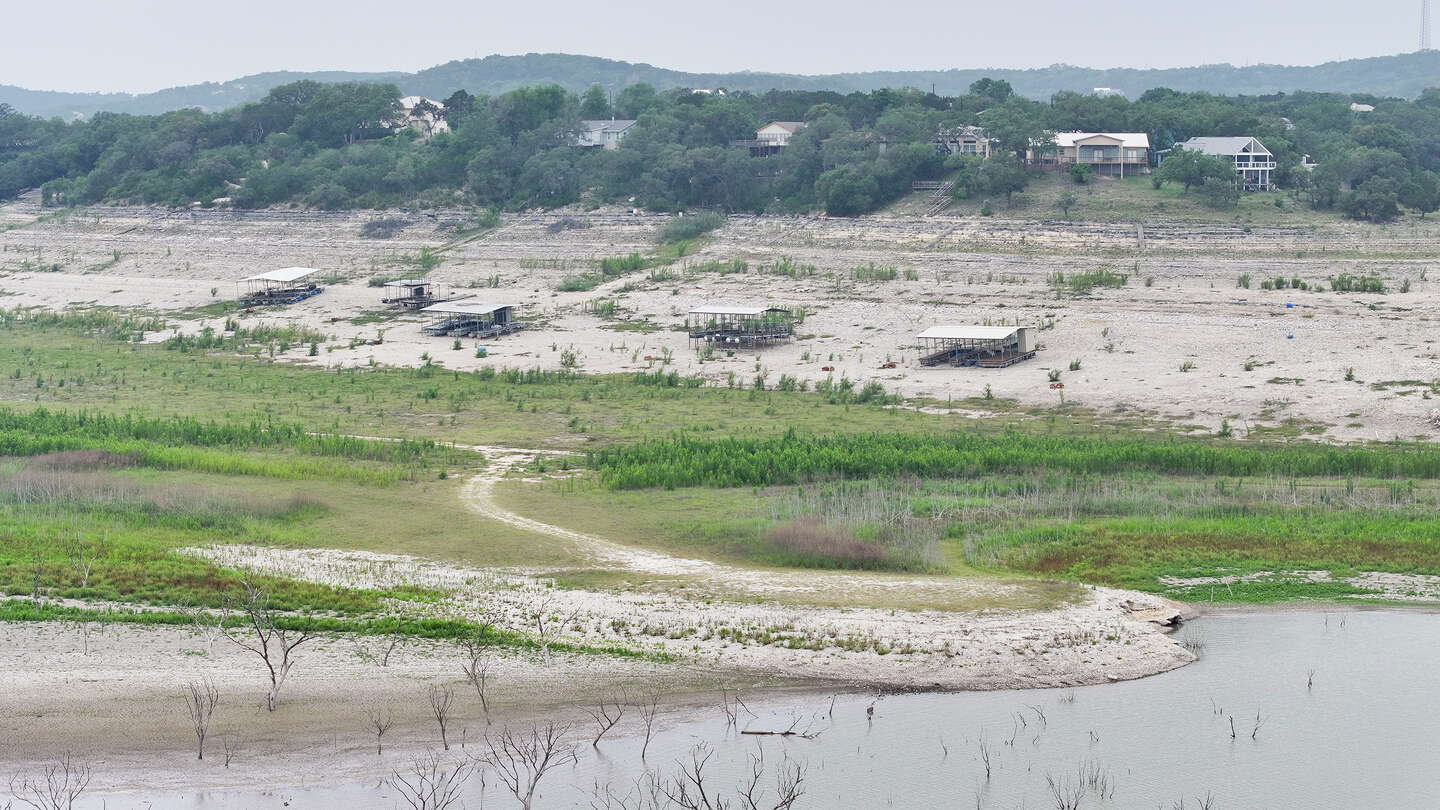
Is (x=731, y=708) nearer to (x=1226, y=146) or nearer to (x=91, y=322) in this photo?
(x=91, y=322)

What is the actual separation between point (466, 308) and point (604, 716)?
1568 inches

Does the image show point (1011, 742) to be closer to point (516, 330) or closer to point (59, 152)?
point (516, 330)

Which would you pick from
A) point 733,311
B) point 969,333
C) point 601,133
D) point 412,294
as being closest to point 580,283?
point 412,294

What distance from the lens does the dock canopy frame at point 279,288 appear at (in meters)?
68.2

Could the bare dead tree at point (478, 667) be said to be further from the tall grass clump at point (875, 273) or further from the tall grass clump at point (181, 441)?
the tall grass clump at point (875, 273)

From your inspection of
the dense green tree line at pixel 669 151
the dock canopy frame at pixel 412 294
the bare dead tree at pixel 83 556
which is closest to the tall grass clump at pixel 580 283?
the dock canopy frame at pixel 412 294

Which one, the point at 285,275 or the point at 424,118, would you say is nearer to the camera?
the point at 285,275

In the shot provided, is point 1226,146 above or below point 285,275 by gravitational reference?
above

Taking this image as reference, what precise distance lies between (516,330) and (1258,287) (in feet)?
92.4

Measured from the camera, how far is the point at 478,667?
23953 millimetres

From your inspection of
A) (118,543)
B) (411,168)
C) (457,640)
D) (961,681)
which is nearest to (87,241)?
(411,168)

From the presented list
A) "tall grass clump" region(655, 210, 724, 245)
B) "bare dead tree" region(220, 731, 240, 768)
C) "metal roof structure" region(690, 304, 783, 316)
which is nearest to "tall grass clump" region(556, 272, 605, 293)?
"tall grass clump" region(655, 210, 724, 245)

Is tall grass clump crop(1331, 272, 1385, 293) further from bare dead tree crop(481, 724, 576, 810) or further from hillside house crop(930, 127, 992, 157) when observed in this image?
bare dead tree crop(481, 724, 576, 810)

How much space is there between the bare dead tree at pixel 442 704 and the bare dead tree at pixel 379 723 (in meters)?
0.65
